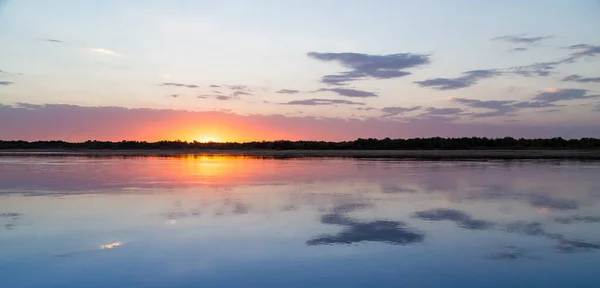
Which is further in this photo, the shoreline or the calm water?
the shoreline

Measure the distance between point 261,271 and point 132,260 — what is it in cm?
201

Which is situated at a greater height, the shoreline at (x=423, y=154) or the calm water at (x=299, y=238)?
the shoreline at (x=423, y=154)

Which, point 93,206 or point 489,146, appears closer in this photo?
point 93,206

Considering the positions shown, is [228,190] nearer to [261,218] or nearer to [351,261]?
[261,218]

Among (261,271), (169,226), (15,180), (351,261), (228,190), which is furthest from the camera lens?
(15,180)

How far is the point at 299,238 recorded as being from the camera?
8.36 metres

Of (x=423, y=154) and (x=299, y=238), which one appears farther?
(x=423, y=154)

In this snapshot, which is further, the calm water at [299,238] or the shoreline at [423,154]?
the shoreline at [423,154]

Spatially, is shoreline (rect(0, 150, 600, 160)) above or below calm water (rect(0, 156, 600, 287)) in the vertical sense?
above

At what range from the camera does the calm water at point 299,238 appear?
6223mm

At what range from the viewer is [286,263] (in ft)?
22.3

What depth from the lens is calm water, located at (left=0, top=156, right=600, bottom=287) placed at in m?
6.22

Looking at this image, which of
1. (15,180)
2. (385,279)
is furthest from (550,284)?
(15,180)

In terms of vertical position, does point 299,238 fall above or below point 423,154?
below
